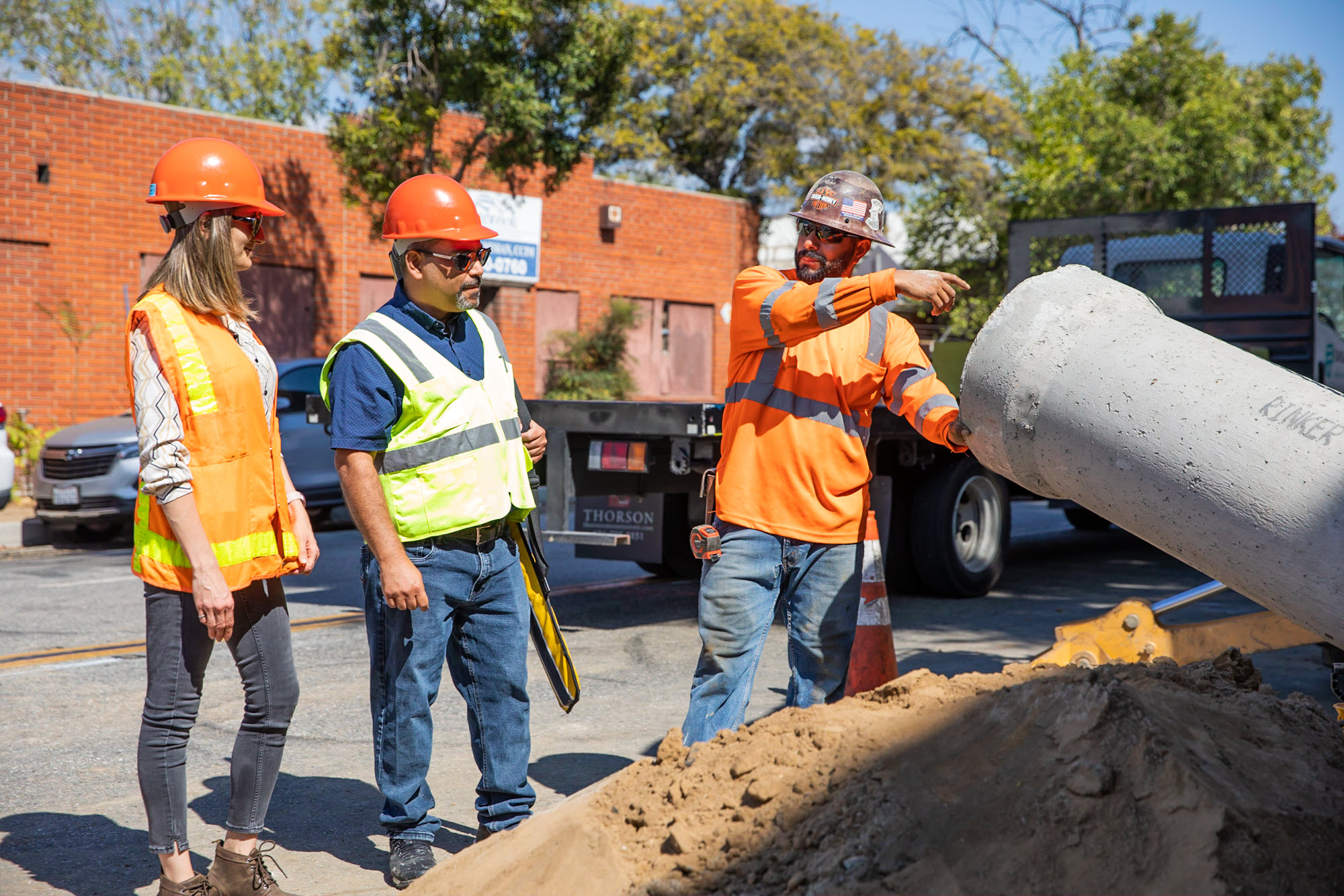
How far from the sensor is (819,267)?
3656mm

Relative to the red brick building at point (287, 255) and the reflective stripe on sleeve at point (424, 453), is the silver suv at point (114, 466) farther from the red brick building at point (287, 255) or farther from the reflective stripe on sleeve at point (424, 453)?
the reflective stripe on sleeve at point (424, 453)

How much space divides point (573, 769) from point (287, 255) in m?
15.4

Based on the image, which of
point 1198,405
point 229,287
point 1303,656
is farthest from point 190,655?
point 1303,656

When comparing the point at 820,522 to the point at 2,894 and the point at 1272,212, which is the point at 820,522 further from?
the point at 1272,212

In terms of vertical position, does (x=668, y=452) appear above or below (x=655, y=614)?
above

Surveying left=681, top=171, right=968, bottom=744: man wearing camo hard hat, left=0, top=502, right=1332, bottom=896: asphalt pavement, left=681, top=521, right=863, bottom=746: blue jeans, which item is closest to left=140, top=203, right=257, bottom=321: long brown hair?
left=681, top=171, right=968, bottom=744: man wearing camo hard hat

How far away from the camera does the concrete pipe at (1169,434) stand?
2.57 m

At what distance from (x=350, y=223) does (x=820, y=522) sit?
55.9ft

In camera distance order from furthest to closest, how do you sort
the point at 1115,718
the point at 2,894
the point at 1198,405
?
the point at 2,894, the point at 1198,405, the point at 1115,718

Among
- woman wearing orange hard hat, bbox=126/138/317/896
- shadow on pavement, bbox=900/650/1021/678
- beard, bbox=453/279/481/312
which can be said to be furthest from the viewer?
shadow on pavement, bbox=900/650/1021/678

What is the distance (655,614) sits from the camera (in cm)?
786

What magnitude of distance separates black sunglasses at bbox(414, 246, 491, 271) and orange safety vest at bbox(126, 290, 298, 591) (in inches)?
23.1

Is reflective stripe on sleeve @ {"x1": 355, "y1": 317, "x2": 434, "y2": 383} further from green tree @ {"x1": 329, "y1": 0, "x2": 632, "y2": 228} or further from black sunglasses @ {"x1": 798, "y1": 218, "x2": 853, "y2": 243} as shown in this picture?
green tree @ {"x1": 329, "y1": 0, "x2": 632, "y2": 228}

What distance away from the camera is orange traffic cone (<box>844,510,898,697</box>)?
3930 mm
